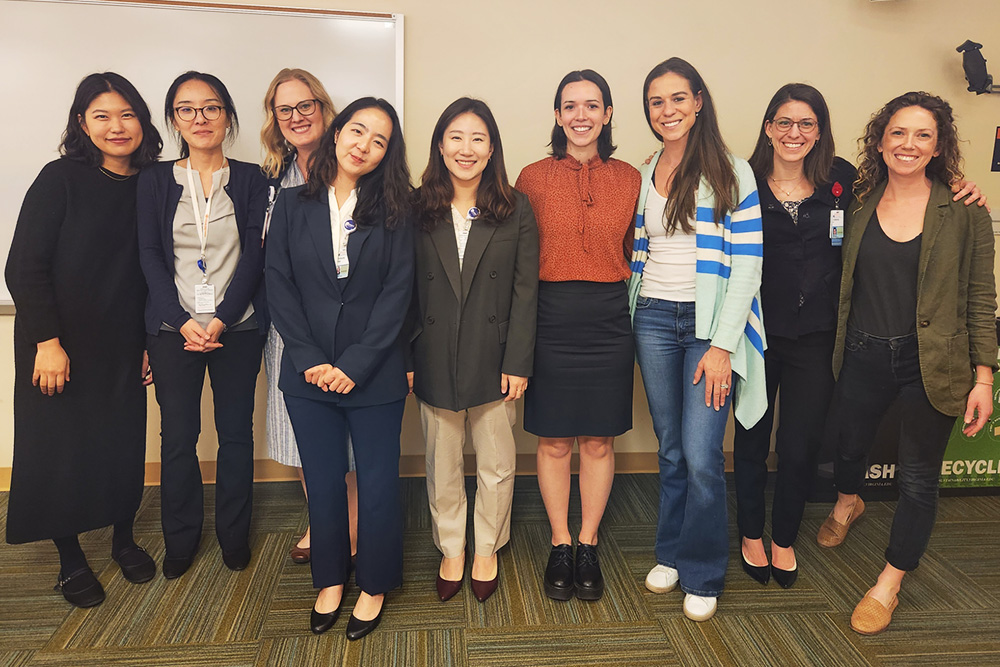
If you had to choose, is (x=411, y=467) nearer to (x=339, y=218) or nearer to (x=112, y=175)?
(x=339, y=218)

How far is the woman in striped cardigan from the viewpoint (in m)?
1.93

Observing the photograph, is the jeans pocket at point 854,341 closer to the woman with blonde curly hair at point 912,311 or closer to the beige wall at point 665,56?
the woman with blonde curly hair at point 912,311

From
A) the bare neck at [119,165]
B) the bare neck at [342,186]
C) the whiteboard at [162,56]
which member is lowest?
the bare neck at [342,186]

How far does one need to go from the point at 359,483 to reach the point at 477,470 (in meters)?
0.42

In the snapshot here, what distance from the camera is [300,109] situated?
7.25 feet

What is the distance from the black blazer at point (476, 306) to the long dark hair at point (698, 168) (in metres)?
0.45

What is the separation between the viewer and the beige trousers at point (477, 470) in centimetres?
214

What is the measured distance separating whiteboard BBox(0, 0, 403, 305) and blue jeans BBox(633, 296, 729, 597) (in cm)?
165

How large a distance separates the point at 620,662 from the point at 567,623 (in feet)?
0.74

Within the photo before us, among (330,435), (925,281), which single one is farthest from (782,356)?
(330,435)

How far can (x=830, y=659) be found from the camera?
6.28 ft

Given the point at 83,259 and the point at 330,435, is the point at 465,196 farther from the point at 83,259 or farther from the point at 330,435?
the point at 83,259

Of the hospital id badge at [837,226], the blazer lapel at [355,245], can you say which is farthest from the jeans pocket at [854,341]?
the blazer lapel at [355,245]

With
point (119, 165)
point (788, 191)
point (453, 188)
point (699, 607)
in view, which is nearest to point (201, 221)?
point (119, 165)
